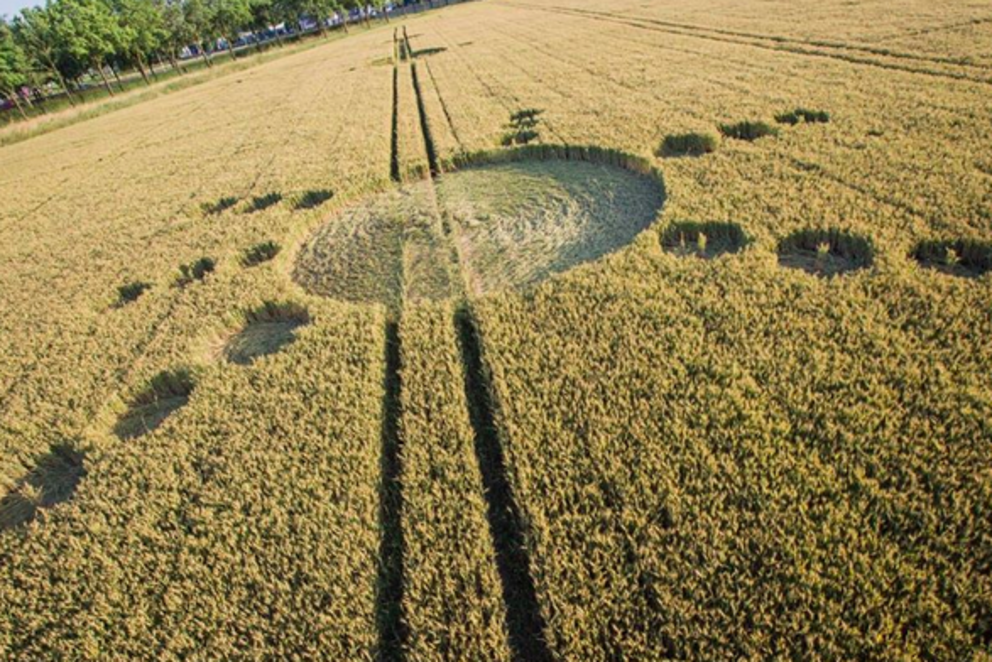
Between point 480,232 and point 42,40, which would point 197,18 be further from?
point 480,232

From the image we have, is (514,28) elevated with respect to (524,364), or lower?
elevated

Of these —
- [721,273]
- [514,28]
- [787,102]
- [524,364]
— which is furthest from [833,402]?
[514,28]

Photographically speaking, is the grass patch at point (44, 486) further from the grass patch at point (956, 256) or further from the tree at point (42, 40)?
the tree at point (42, 40)

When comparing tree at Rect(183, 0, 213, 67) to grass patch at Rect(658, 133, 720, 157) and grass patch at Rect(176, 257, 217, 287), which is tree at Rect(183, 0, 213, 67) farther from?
grass patch at Rect(658, 133, 720, 157)

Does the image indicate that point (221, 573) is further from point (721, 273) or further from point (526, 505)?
point (721, 273)

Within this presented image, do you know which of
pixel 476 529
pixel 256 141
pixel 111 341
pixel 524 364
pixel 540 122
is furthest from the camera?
pixel 256 141

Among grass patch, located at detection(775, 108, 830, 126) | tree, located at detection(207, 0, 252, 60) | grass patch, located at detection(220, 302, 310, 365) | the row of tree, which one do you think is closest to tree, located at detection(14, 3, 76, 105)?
the row of tree
